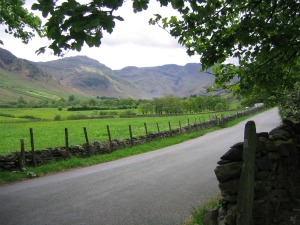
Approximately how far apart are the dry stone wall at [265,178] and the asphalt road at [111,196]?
1.94 m

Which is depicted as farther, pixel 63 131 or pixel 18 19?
pixel 63 131

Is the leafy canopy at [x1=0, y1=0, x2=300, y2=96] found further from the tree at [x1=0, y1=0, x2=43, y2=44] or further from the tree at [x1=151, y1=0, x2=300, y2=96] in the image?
the tree at [x1=0, y1=0, x2=43, y2=44]

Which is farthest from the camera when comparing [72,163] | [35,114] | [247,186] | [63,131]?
[35,114]

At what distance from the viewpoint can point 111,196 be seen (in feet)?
30.0

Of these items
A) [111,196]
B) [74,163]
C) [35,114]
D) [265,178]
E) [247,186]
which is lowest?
[111,196]

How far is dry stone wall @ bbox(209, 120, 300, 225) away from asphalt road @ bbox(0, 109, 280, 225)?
1.94 metres

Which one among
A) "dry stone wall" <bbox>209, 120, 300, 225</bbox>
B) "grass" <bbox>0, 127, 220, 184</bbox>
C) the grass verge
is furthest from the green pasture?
"dry stone wall" <bbox>209, 120, 300, 225</bbox>

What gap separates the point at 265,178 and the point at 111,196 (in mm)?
4991

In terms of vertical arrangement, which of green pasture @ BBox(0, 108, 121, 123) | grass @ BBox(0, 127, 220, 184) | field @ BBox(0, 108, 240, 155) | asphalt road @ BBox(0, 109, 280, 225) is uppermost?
green pasture @ BBox(0, 108, 121, 123)

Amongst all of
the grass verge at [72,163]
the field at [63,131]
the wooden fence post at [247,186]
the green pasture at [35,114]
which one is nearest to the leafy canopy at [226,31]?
the wooden fence post at [247,186]

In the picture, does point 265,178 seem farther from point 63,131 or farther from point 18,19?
point 63,131

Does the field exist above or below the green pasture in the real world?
below

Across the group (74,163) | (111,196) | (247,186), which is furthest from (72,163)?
(247,186)

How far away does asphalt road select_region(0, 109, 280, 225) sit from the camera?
7.22 m
